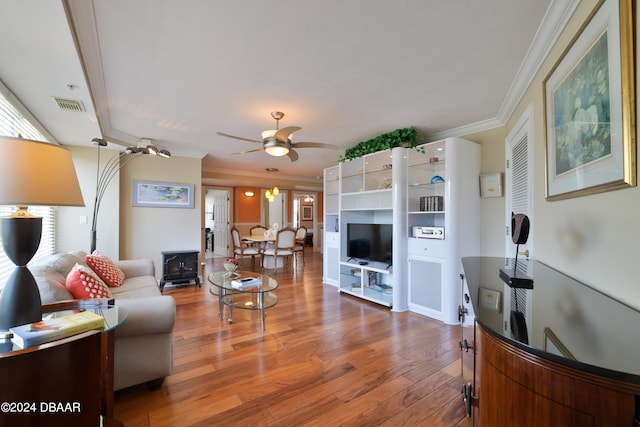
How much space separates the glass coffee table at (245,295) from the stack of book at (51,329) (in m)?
1.59

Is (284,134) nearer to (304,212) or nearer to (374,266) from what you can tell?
(374,266)

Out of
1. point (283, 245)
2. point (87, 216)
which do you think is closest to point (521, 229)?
point (283, 245)

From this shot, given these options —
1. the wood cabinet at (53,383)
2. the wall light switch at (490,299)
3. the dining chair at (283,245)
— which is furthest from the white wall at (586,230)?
the dining chair at (283,245)

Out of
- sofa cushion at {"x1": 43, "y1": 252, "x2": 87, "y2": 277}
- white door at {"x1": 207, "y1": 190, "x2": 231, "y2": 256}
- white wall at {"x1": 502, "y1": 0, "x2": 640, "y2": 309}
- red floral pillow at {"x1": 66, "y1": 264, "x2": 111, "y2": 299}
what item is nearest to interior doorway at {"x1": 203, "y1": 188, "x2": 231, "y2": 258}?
white door at {"x1": 207, "y1": 190, "x2": 231, "y2": 256}

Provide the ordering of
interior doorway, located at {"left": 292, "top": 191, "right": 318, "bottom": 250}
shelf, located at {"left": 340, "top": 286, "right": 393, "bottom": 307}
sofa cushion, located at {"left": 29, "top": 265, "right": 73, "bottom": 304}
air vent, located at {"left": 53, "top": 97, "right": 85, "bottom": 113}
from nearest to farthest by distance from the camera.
Answer: sofa cushion, located at {"left": 29, "top": 265, "right": 73, "bottom": 304} → air vent, located at {"left": 53, "top": 97, "right": 85, "bottom": 113} → shelf, located at {"left": 340, "top": 286, "right": 393, "bottom": 307} → interior doorway, located at {"left": 292, "top": 191, "right": 318, "bottom": 250}

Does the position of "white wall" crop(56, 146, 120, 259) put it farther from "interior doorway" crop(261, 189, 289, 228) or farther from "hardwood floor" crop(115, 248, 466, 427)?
"interior doorway" crop(261, 189, 289, 228)

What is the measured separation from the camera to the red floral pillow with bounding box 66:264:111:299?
2.05m

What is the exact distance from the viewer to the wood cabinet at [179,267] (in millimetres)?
4672

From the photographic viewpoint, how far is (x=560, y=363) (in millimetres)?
689

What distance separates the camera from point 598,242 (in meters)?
1.30

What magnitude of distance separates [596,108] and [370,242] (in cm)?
300

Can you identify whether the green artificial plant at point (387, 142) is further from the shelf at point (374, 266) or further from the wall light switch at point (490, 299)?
the wall light switch at point (490, 299)

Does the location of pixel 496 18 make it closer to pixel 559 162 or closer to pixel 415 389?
pixel 559 162

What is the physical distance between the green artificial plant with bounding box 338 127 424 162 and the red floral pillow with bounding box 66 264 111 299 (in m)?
3.42
